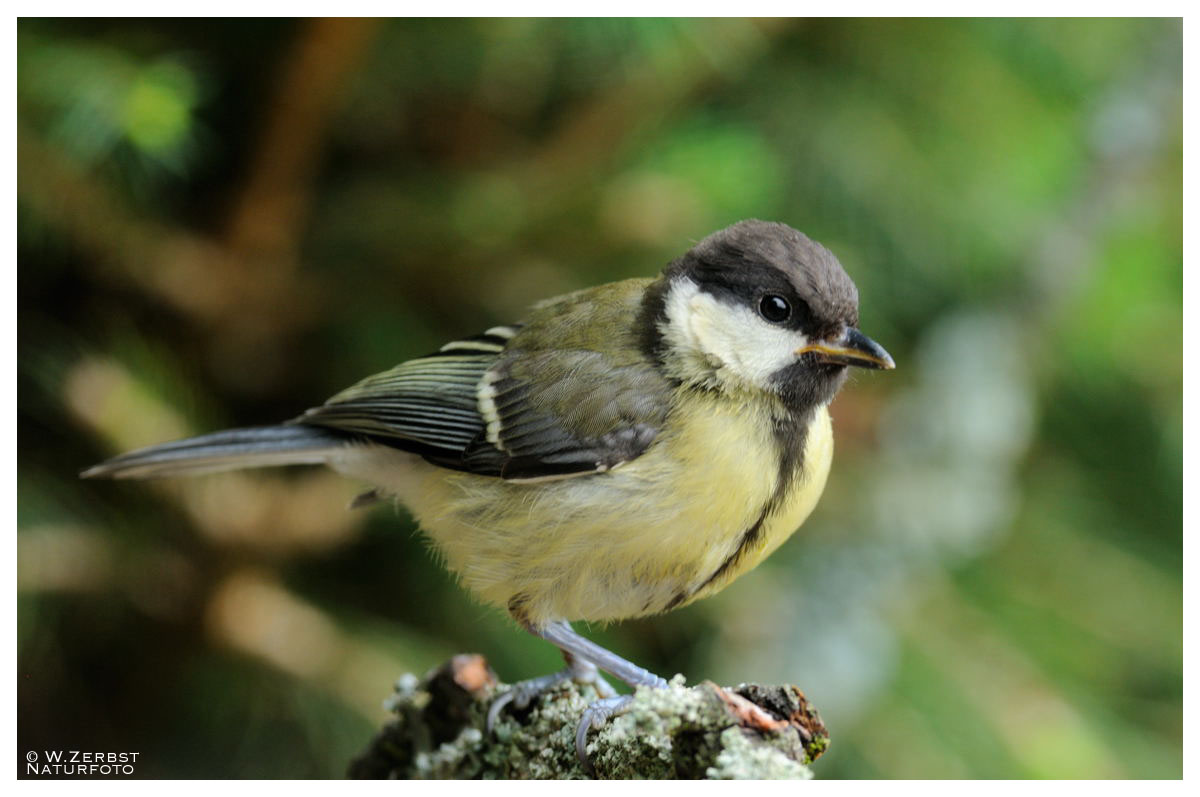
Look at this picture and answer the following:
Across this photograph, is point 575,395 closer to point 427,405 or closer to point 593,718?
point 427,405

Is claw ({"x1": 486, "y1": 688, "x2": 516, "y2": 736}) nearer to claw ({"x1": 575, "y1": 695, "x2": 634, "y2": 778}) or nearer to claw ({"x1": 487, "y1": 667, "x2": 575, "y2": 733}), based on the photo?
claw ({"x1": 487, "y1": 667, "x2": 575, "y2": 733})

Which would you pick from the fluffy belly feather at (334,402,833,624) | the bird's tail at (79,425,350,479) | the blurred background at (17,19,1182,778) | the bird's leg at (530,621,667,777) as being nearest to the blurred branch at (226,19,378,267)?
the blurred background at (17,19,1182,778)

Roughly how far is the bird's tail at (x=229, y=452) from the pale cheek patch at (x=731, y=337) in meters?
0.36

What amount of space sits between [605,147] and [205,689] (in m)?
0.80

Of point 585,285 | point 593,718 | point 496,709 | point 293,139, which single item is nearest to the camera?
point 593,718

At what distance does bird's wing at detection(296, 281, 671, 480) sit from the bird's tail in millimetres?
21

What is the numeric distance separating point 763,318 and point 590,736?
35 cm

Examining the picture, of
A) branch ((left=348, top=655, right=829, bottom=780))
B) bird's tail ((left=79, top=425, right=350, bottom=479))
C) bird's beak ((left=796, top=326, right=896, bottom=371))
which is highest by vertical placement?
bird's tail ((left=79, top=425, right=350, bottom=479))

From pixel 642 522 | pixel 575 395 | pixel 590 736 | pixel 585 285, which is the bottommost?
pixel 590 736

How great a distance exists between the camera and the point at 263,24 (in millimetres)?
1259

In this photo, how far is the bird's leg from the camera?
0.87 metres

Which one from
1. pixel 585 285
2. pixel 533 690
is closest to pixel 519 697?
pixel 533 690

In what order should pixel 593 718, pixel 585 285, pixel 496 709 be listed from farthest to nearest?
pixel 585 285, pixel 496 709, pixel 593 718

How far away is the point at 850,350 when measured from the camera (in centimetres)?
90
